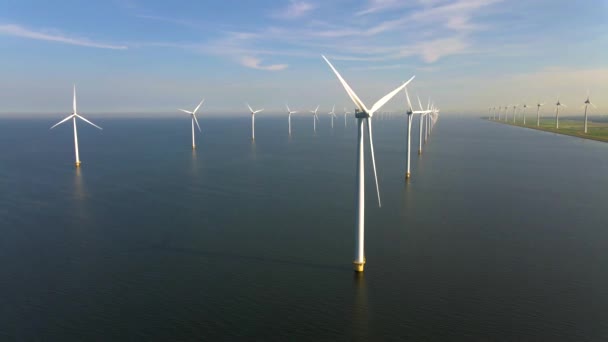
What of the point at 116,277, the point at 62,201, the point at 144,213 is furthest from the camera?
the point at 62,201

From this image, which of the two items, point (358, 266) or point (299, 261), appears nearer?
point (358, 266)

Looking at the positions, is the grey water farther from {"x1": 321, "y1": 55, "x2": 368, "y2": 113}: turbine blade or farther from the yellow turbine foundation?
{"x1": 321, "y1": 55, "x2": 368, "y2": 113}: turbine blade

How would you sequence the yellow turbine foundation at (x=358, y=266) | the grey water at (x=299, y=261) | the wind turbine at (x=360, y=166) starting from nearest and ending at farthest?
the grey water at (x=299, y=261), the wind turbine at (x=360, y=166), the yellow turbine foundation at (x=358, y=266)

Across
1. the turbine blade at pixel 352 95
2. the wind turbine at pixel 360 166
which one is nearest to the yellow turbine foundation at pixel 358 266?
the wind turbine at pixel 360 166

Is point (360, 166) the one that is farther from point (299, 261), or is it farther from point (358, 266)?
point (299, 261)

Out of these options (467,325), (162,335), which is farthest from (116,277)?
(467,325)

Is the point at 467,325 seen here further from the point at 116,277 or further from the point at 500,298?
the point at 116,277

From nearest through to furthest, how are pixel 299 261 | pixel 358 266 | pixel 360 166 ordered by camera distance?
pixel 360 166 → pixel 358 266 → pixel 299 261

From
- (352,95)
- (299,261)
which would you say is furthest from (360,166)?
(299,261)

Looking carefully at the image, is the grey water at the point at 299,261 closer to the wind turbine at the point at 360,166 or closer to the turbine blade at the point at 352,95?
the wind turbine at the point at 360,166
